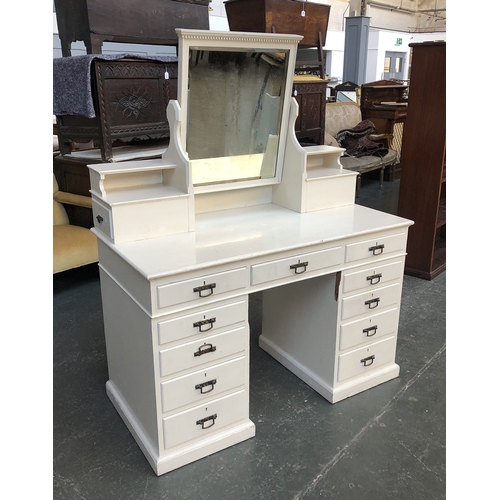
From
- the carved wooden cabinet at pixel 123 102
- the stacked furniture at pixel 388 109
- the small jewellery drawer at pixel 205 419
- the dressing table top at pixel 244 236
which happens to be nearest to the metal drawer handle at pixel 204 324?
the dressing table top at pixel 244 236

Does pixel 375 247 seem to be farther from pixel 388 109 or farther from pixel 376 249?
pixel 388 109

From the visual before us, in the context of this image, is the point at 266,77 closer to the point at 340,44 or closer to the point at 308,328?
the point at 308,328

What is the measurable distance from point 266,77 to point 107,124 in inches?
50.9

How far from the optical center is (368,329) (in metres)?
2.44

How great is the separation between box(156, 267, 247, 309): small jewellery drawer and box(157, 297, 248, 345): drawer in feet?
0.23

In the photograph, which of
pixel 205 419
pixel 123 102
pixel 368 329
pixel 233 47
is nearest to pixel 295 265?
pixel 368 329

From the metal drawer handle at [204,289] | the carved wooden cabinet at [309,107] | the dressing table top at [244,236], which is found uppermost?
the carved wooden cabinet at [309,107]

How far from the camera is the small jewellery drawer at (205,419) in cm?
197

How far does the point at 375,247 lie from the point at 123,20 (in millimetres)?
2289

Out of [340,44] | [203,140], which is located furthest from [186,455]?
[340,44]

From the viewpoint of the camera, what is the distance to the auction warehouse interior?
1918mm

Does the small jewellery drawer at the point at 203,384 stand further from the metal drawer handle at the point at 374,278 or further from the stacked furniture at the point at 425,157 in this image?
the stacked furniture at the point at 425,157

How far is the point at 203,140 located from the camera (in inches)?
89.0

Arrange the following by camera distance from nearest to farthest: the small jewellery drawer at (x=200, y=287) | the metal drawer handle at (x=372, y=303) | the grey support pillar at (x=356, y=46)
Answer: the small jewellery drawer at (x=200, y=287) → the metal drawer handle at (x=372, y=303) → the grey support pillar at (x=356, y=46)
